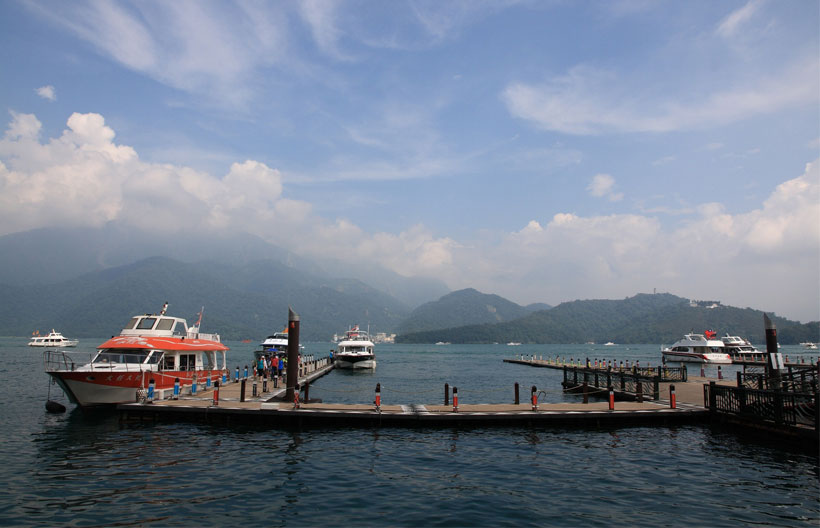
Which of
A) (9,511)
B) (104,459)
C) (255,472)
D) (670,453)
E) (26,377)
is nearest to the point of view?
(9,511)

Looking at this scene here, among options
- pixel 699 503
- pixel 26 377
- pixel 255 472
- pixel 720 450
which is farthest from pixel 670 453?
pixel 26 377

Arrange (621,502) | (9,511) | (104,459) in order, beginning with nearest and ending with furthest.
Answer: (9,511), (621,502), (104,459)

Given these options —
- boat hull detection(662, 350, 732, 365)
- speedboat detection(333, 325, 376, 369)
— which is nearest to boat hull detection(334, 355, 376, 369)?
speedboat detection(333, 325, 376, 369)

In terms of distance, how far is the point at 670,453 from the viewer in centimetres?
1952

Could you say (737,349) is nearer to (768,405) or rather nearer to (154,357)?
(768,405)

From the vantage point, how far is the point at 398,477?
1605 centimetres

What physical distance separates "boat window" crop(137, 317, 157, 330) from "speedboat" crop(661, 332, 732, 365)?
84.3 m

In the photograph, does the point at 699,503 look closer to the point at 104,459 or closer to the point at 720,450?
the point at 720,450

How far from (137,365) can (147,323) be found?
17.7ft

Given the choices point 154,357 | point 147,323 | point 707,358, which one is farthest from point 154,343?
point 707,358

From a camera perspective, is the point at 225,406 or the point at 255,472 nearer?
the point at 255,472

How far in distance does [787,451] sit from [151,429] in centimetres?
2748

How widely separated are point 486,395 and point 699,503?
26.2 metres

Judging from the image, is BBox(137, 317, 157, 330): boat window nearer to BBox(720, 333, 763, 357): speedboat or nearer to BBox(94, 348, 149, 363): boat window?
BBox(94, 348, 149, 363): boat window
